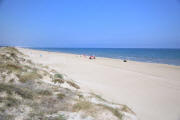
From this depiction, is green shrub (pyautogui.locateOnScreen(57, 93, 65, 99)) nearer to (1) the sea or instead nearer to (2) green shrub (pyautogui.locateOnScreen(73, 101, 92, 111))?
(2) green shrub (pyautogui.locateOnScreen(73, 101, 92, 111))

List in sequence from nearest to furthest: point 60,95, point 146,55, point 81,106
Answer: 1. point 81,106
2. point 60,95
3. point 146,55

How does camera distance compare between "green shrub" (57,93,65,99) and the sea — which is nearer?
"green shrub" (57,93,65,99)

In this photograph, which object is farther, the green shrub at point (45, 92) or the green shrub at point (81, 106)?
the green shrub at point (45, 92)

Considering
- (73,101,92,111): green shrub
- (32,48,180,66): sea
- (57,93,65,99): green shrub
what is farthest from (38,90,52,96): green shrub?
(32,48,180,66): sea

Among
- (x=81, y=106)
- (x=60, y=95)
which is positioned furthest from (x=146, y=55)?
(x=81, y=106)

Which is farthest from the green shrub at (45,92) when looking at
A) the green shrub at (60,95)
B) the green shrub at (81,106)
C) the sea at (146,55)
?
the sea at (146,55)

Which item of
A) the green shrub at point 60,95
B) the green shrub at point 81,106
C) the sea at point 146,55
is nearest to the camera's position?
the green shrub at point 81,106

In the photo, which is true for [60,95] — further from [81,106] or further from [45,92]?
[81,106]

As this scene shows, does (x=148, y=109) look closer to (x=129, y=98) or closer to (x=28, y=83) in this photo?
(x=129, y=98)

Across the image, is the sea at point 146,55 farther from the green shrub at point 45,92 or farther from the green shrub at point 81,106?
the green shrub at point 45,92

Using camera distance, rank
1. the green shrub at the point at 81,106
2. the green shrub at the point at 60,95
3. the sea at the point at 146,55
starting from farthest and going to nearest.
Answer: the sea at the point at 146,55
the green shrub at the point at 60,95
the green shrub at the point at 81,106

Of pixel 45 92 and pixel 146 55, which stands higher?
pixel 146 55

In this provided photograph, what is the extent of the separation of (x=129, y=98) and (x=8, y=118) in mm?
4842

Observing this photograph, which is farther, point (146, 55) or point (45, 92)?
point (146, 55)
